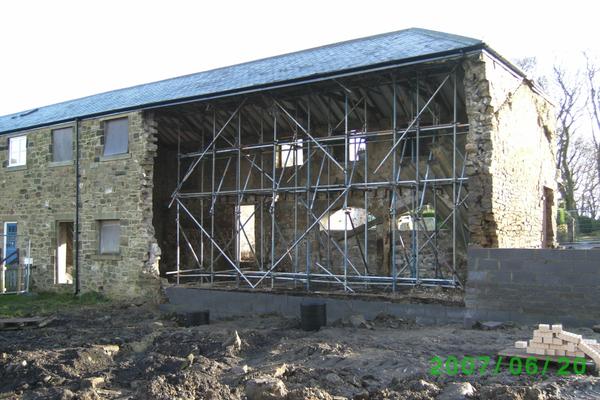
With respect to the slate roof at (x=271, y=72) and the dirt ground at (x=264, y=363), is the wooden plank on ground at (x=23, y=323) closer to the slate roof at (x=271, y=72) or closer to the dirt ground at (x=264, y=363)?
the dirt ground at (x=264, y=363)

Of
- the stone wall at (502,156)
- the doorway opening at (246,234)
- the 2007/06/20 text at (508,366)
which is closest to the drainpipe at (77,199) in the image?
the doorway opening at (246,234)

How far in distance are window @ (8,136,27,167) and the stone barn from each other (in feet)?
0.19

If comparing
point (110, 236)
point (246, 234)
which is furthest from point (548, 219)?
point (110, 236)

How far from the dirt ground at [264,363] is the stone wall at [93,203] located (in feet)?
11.8

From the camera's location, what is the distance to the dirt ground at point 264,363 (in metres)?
6.16

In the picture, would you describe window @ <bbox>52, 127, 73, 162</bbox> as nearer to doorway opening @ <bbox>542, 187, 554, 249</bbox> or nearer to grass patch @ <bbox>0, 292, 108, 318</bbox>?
grass patch @ <bbox>0, 292, 108, 318</bbox>

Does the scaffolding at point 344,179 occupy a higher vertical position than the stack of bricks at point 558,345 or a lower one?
higher

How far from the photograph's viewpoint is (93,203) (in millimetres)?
15914

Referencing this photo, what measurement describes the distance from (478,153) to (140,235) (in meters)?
8.72

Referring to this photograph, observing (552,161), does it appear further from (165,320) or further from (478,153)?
(165,320)

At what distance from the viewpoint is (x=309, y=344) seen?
858 centimetres

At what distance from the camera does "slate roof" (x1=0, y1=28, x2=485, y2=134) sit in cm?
1153

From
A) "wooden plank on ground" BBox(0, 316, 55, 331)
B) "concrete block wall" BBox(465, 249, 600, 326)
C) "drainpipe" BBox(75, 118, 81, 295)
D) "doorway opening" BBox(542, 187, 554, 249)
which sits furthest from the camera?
"drainpipe" BBox(75, 118, 81, 295)

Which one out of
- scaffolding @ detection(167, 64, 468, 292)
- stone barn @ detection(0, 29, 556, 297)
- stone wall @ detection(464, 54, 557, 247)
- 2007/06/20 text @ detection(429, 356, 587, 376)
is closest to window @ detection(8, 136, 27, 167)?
stone barn @ detection(0, 29, 556, 297)
